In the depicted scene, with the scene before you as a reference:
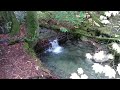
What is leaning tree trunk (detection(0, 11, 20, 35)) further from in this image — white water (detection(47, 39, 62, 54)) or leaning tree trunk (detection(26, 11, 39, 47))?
white water (detection(47, 39, 62, 54))

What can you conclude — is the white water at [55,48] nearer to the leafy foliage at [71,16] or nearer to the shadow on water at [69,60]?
the shadow on water at [69,60]

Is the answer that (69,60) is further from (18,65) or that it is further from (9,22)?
(9,22)

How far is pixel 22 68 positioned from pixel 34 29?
1410 mm

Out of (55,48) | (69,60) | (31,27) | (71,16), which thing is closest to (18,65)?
(31,27)

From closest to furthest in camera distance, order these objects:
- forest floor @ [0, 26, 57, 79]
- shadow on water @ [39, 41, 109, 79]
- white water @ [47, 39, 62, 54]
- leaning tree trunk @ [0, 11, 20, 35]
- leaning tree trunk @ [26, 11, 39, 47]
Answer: forest floor @ [0, 26, 57, 79] < shadow on water @ [39, 41, 109, 79] < leaning tree trunk @ [26, 11, 39, 47] < leaning tree trunk @ [0, 11, 20, 35] < white water @ [47, 39, 62, 54]

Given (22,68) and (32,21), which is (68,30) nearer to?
(32,21)

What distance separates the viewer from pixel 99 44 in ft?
24.7

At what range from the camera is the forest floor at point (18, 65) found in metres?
4.98

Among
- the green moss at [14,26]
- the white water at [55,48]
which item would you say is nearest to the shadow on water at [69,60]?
the white water at [55,48]

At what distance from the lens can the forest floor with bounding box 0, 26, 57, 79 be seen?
16.4 feet

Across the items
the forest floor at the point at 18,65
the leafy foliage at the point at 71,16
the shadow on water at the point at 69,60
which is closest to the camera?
the forest floor at the point at 18,65

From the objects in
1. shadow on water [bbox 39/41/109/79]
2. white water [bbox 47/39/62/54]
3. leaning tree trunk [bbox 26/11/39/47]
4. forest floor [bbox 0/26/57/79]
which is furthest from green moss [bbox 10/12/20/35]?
white water [bbox 47/39/62/54]

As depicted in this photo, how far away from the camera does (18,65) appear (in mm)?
5312
